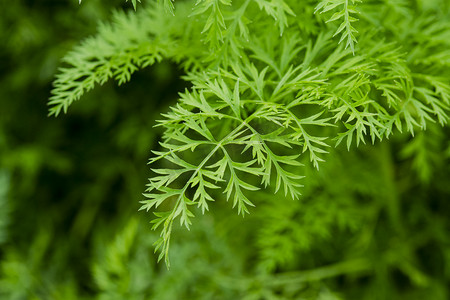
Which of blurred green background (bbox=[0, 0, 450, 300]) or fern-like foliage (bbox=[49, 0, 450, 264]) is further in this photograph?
blurred green background (bbox=[0, 0, 450, 300])

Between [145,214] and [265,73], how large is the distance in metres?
0.73

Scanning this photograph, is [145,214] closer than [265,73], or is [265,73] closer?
[265,73]

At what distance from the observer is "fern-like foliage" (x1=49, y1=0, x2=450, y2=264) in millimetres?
529

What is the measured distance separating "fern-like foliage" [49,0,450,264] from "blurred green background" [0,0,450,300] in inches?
8.7

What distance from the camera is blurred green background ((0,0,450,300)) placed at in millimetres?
1040

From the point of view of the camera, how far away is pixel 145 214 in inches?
51.7

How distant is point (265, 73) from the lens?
686mm

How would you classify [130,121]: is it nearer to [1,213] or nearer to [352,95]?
[1,213]

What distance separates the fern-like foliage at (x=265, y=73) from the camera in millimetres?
529

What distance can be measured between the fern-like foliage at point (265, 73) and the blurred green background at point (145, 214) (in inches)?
8.7

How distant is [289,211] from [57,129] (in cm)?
74

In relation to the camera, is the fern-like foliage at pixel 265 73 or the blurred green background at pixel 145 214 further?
the blurred green background at pixel 145 214

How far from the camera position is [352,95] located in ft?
1.81

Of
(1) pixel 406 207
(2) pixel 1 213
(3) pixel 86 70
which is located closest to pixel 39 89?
(2) pixel 1 213
